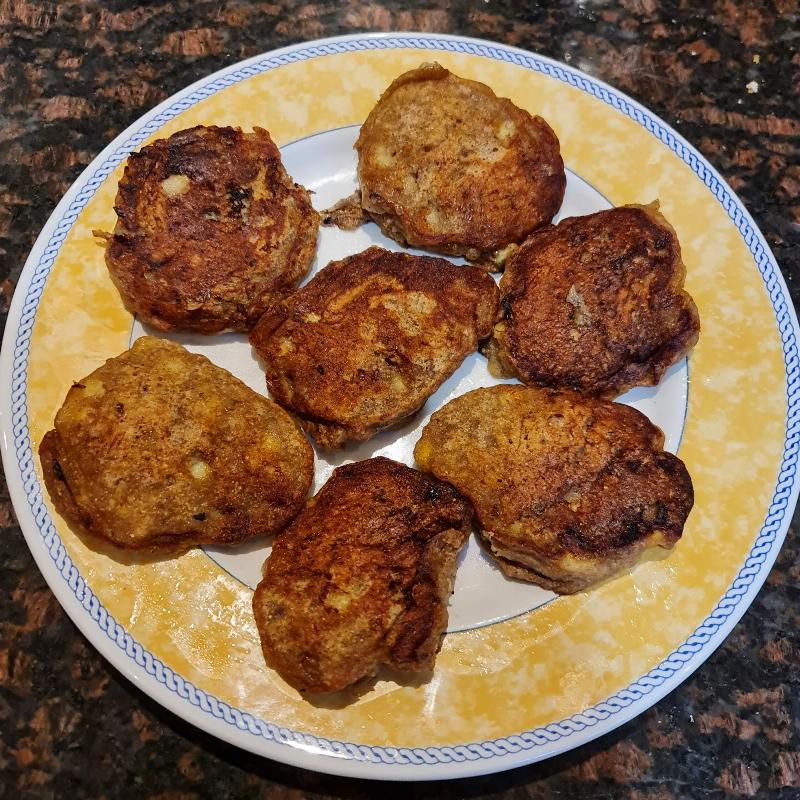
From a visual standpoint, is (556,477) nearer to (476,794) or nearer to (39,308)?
(476,794)

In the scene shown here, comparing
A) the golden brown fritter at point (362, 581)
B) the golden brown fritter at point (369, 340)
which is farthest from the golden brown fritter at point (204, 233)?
the golden brown fritter at point (362, 581)

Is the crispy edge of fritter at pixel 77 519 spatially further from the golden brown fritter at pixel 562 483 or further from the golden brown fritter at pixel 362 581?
the golden brown fritter at pixel 562 483

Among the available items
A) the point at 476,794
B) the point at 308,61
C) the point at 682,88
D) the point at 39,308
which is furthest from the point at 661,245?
the point at 39,308

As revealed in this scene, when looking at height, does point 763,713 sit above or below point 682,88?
below

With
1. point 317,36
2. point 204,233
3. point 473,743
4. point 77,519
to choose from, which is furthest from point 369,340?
point 317,36

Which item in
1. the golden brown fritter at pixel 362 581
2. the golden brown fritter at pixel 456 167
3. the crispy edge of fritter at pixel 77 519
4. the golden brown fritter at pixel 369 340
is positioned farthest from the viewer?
the golden brown fritter at pixel 456 167

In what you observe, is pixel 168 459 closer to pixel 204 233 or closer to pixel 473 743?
pixel 204 233
